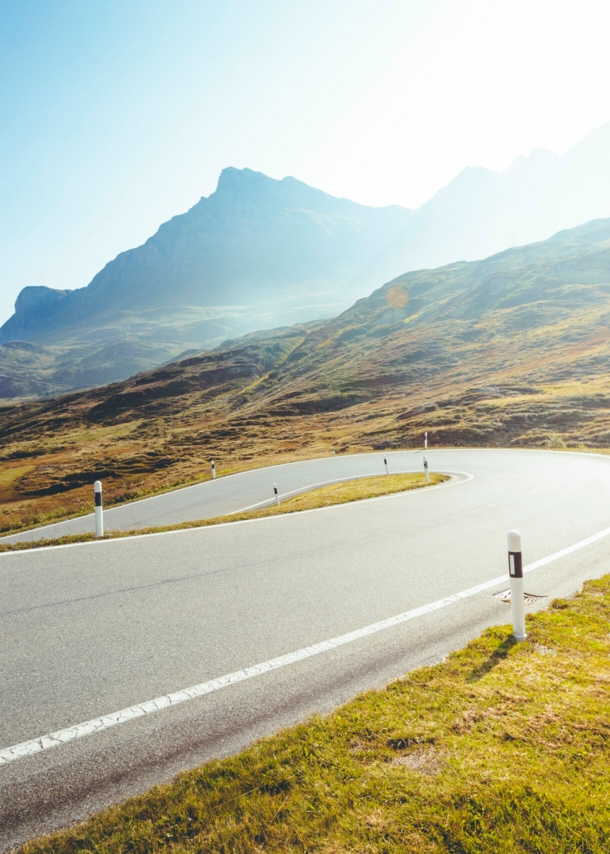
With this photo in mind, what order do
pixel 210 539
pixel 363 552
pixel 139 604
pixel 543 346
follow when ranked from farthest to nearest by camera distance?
pixel 543 346 < pixel 210 539 < pixel 363 552 < pixel 139 604

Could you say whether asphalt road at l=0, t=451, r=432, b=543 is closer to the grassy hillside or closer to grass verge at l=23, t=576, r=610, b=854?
the grassy hillside

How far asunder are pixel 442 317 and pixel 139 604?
14721cm

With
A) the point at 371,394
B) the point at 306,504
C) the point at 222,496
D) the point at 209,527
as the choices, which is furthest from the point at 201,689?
the point at 371,394

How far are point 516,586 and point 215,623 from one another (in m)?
3.31

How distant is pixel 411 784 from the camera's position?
2787mm

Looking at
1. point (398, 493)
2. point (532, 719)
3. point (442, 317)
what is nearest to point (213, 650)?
point (532, 719)

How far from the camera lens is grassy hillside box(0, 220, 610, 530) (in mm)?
43344

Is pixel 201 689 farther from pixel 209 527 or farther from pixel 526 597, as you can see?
pixel 209 527

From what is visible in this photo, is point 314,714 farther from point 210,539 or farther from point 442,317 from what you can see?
point 442,317

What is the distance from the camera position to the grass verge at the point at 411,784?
2428 millimetres

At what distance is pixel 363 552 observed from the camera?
26.1ft

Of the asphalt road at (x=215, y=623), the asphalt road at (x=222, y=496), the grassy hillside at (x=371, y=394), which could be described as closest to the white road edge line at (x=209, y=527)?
the asphalt road at (x=215, y=623)

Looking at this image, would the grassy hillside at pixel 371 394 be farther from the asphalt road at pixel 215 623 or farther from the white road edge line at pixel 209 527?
the asphalt road at pixel 215 623

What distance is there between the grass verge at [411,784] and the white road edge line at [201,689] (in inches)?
33.1
